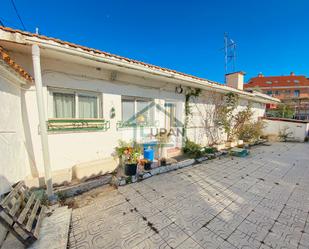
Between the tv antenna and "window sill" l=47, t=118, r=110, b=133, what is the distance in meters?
13.3

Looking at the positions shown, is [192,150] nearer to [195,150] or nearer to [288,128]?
[195,150]

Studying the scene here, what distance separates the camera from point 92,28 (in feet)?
30.7

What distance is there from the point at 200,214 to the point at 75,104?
462 cm

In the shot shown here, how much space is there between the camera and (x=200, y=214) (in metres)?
3.28

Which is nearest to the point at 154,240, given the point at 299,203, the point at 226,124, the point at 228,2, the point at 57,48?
the point at 299,203

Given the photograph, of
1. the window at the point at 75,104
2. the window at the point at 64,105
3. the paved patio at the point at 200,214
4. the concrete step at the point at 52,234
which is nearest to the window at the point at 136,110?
the window at the point at 75,104

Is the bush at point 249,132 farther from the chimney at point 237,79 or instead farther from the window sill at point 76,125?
the window sill at point 76,125

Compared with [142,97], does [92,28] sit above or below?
above

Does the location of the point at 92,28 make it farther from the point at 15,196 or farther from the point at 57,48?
the point at 15,196

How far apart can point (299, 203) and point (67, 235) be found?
5.24 m

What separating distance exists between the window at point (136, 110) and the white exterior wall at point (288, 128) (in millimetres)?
12801

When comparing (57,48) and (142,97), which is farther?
(142,97)

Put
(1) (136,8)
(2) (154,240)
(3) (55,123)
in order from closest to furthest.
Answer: (2) (154,240) → (3) (55,123) → (1) (136,8)

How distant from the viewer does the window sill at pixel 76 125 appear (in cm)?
436
